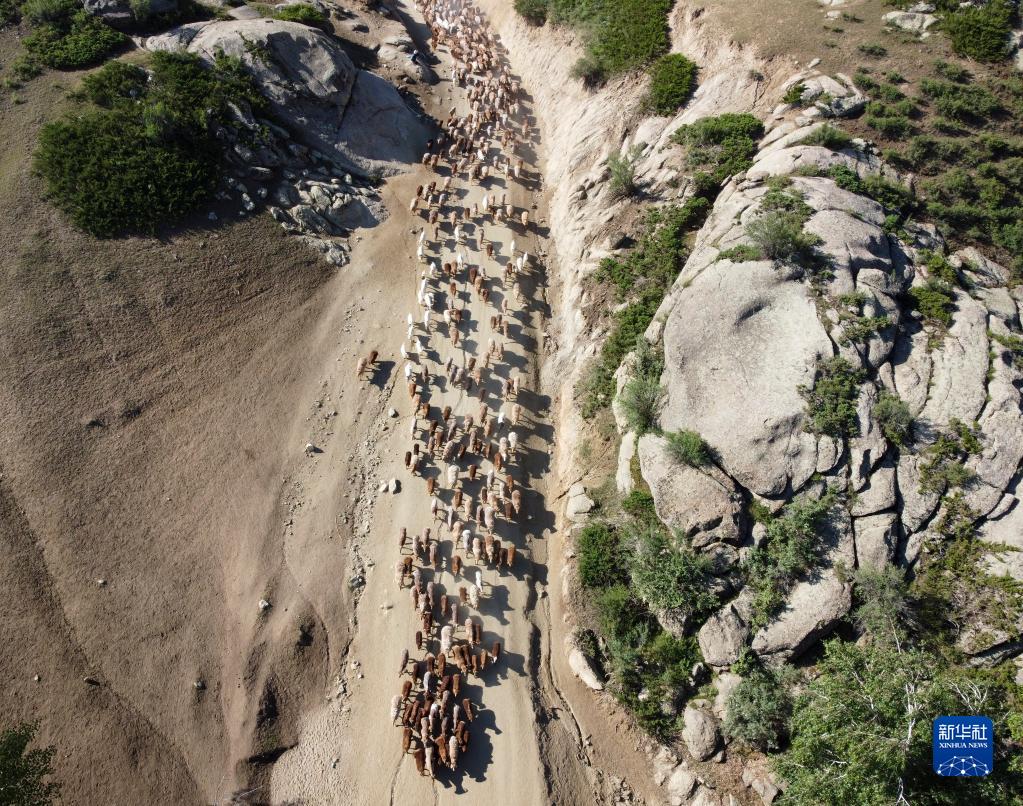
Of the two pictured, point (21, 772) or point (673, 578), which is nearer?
point (21, 772)

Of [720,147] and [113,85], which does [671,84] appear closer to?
[720,147]

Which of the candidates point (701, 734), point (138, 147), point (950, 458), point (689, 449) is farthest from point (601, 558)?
point (138, 147)

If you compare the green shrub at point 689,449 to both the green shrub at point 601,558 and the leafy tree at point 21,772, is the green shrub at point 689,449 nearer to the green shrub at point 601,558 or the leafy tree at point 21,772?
the green shrub at point 601,558

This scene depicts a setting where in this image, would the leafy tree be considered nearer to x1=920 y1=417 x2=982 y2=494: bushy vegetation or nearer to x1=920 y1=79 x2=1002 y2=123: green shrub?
x1=920 y1=417 x2=982 y2=494: bushy vegetation

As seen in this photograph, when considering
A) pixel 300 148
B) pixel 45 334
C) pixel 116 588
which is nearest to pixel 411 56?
pixel 300 148

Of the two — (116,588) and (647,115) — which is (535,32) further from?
(116,588)

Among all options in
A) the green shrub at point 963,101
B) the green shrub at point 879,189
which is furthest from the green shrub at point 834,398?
the green shrub at point 963,101
